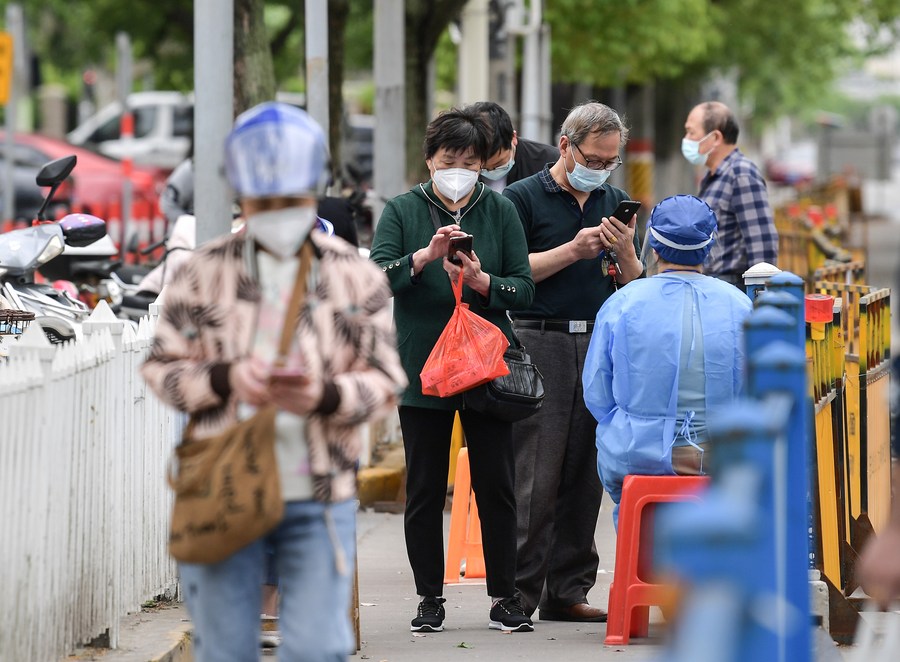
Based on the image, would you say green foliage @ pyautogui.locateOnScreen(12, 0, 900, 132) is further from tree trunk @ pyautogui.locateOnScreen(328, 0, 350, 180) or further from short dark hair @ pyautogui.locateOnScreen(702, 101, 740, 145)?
short dark hair @ pyautogui.locateOnScreen(702, 101, 740, 145)

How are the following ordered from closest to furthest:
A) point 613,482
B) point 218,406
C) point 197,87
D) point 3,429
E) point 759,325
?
point 218,406
point 759,325
point 3,429
point 613,482
point 197,87

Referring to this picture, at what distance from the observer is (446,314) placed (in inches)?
247

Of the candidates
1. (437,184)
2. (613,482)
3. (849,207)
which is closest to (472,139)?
(437,184)

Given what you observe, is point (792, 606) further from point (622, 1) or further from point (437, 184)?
point (622, 1)

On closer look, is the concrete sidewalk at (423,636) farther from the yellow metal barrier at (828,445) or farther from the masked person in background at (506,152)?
the masked person in background at (506,152)

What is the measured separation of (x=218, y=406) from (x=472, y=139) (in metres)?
2.51

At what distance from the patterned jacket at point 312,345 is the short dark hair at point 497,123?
10.4ft

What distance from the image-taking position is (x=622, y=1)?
956 inches

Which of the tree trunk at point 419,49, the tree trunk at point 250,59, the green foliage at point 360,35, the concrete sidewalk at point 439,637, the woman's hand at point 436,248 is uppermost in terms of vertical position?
the green foliage at point 360,35

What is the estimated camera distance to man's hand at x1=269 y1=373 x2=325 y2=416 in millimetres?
3711

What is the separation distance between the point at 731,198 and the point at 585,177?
2294mm

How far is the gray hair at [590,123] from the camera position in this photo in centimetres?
668

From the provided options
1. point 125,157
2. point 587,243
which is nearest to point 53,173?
point 587,243

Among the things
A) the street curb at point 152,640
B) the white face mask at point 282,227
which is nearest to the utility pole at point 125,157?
the street curb at point 152,640
